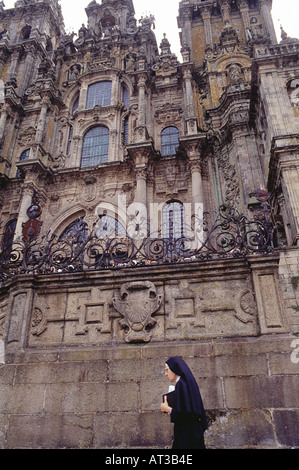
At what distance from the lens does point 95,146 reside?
20812mm

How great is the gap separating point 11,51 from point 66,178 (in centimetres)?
1404

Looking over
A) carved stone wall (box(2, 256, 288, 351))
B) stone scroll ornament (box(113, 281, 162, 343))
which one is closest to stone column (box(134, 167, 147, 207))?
carved stone wall (box(2, 256, 288, 351))

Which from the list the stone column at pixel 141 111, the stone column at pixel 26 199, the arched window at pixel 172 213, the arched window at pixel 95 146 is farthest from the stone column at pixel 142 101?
the stone column at pixel 26 199

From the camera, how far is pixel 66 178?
19.5 metres

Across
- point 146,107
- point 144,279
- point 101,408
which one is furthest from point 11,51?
point 101,408

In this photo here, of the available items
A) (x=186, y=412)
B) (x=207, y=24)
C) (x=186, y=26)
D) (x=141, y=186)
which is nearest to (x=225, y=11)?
(x=207, y=24)

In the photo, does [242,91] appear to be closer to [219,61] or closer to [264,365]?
[219,61]

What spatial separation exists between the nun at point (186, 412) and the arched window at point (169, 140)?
16.2 meters

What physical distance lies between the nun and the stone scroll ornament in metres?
1.73

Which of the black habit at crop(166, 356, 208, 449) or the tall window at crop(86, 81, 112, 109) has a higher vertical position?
the tall window at crop(86, 81, 112, 109)

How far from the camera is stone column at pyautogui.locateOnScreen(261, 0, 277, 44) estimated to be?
20667mm

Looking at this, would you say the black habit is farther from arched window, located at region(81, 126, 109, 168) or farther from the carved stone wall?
arched window, located at region(81, 126, 109, 168)

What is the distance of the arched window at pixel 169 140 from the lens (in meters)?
19.8
